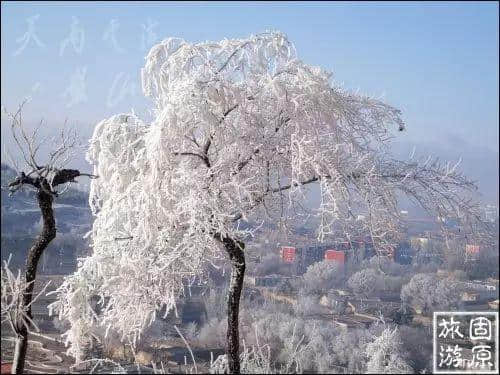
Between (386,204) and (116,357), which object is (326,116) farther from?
(116,357)

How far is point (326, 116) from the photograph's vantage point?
4496mm

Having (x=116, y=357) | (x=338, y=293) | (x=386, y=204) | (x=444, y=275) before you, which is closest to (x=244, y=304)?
(x=338, y=293)

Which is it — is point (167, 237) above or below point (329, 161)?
below

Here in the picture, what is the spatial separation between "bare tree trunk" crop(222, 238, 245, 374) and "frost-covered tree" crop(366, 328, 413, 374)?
1312mm

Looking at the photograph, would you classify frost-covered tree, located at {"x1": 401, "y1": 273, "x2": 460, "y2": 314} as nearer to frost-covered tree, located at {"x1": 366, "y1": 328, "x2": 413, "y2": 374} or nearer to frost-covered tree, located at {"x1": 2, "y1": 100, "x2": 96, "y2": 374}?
frost-covered tree, located at {"x1": 366, "y1": 328, "x2": 413, "y2": 374}

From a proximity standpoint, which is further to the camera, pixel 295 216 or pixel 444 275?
pixel 444 275

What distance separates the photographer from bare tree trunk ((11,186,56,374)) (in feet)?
13.9

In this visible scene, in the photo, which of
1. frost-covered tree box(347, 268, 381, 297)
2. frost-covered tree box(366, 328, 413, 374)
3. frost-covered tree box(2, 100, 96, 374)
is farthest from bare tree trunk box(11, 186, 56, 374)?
frost-covered tree box(347, 268, 381, 297)

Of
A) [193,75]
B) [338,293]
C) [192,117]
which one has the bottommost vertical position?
[338,293]

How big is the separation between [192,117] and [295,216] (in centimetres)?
144

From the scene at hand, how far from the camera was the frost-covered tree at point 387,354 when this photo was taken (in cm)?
524

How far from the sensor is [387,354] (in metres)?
5.71

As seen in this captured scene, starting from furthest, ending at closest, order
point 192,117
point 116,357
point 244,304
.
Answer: point 244,304
point 116,357
point 192,117

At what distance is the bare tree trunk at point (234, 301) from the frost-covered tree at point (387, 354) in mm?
1312
